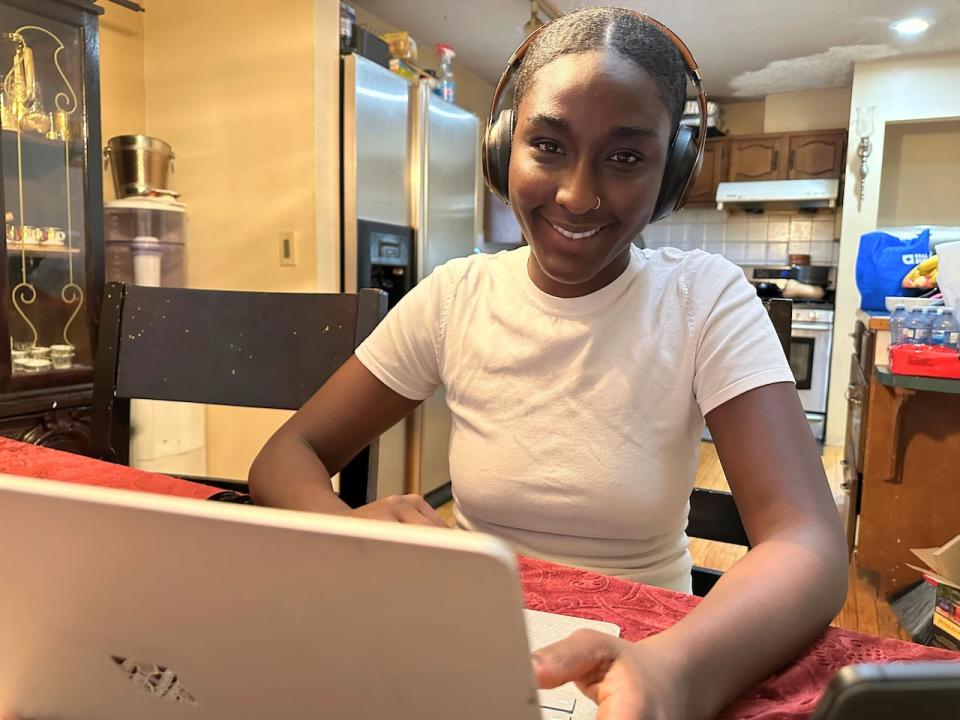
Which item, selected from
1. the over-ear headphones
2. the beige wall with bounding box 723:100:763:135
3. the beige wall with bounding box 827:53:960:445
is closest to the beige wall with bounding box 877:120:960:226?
the beige wall with bounding box 827:53:960:445

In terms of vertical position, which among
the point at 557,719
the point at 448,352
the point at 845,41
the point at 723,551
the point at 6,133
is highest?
the point at 845,41

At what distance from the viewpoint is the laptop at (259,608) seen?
0.24 m

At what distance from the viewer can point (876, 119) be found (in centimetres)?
422

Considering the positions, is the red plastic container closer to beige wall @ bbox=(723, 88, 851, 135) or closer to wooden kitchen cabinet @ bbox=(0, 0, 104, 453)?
wooden kitchen cabinet @ bbox=(0, 0, 104, 453)

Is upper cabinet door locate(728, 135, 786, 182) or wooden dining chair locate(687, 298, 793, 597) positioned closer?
wooden dining chair locate(687, 298, 793, 597)

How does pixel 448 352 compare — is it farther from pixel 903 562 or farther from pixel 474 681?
pixel 903 562

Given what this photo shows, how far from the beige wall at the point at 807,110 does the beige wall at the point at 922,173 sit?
33 centimetres

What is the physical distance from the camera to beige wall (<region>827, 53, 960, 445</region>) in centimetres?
409

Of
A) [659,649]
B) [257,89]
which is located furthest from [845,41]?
[659,649]

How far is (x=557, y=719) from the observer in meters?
0.41

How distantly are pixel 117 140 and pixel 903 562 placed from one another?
2.80 meters

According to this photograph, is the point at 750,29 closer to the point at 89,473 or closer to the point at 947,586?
the point at 947,586

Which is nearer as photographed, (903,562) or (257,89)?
(903,562)

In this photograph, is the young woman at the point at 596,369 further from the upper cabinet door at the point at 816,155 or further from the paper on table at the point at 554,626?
the upper cabinet door at the point at 816,155
